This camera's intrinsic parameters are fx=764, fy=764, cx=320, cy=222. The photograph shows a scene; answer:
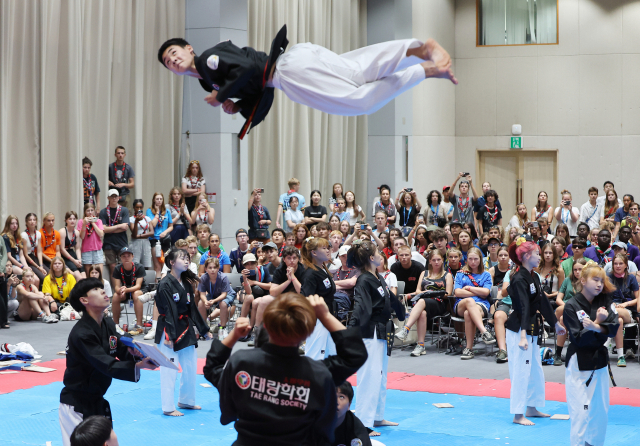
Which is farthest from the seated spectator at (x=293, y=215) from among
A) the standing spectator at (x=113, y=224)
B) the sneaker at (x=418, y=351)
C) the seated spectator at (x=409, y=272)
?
the sneaker at (x=418, y=351)

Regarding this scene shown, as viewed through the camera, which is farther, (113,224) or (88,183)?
(88,183)

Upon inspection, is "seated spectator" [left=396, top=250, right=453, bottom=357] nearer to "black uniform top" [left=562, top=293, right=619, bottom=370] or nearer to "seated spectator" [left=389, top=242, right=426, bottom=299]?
"seated spectator" [left=389, top=242, right=426, bottom=299]

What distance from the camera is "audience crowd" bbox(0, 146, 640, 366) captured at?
973 centimetres

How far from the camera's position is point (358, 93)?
14.8ft

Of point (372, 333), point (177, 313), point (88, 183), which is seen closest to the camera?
point (372, 333)

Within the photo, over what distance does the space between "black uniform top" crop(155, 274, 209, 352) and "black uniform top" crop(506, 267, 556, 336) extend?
9.81 ft

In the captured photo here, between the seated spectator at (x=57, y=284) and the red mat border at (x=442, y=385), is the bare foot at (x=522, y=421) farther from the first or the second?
the seated spectator at (x=57, y=284)

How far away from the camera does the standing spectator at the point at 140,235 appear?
1284 centimetres

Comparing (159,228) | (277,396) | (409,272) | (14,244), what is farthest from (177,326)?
(159,228)

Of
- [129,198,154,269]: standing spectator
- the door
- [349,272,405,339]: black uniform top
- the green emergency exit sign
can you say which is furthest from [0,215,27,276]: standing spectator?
the green emergency exit sign

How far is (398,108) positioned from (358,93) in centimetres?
1416

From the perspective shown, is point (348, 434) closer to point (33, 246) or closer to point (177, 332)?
point (177, 332)

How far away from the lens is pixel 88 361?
479 cm

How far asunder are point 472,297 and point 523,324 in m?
2.80
